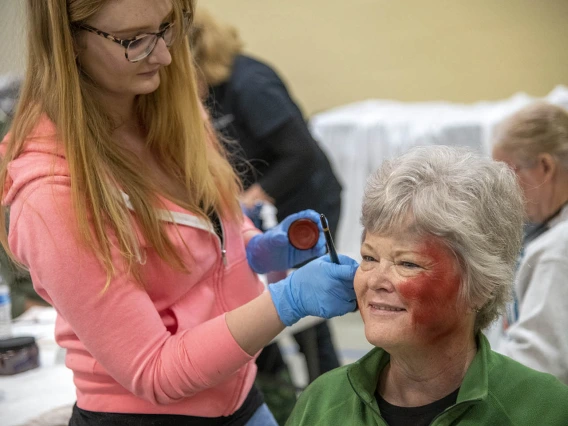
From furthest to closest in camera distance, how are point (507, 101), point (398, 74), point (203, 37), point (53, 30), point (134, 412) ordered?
point (398, 74) → point (507, 101) → point (203, 37) → point (134, 412) → point (53, 30)

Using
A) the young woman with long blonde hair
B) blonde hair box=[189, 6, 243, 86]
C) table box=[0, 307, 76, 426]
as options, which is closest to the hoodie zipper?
the young woman with long blonde hair

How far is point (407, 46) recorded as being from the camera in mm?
5660

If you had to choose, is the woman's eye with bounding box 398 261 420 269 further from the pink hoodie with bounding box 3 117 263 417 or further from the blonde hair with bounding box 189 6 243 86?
the blonde hair with bounding box 189 6 243 86

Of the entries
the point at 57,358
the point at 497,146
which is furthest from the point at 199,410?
the point at 497,146

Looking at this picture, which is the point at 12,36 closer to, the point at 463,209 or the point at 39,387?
the point at 463,209

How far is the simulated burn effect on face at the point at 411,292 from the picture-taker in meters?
1.36

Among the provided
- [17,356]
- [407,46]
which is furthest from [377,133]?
[17,356]

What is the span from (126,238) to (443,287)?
0.62 metres

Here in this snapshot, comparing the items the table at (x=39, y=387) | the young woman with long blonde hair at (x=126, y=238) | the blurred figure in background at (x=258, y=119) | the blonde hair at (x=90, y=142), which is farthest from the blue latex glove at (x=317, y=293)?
the blurred figure in background at (x=258, y=119)

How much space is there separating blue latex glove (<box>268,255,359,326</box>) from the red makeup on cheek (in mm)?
143

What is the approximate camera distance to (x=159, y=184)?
153 centimetres

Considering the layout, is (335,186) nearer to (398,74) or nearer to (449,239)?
(449,239)

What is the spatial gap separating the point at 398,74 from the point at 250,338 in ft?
15.3

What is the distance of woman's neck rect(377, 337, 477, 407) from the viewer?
145 cm
